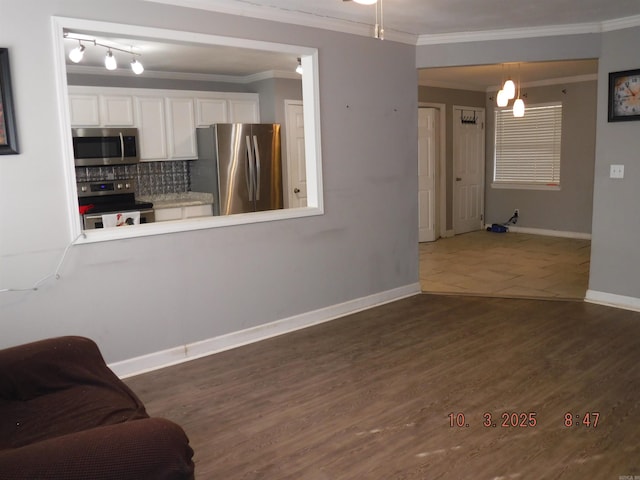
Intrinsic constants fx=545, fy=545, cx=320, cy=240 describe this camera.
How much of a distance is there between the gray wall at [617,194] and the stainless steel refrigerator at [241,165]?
10.6 ft

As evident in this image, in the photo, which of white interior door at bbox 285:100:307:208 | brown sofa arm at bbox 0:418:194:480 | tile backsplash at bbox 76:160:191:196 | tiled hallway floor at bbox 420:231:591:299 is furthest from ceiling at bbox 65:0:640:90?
brown sofa arm at bbox 0:418:194:480

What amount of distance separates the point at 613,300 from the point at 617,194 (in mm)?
899

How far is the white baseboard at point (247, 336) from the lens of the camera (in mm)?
3449

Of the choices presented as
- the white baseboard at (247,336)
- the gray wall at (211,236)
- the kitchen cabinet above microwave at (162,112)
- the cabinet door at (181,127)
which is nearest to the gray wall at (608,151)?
the gray wall at (211,236)

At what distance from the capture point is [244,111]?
641 centimetres

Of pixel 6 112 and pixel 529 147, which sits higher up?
pixel 6 112

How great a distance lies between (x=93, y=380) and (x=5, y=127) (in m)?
1.51

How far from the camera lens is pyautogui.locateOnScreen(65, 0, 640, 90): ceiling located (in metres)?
3.75

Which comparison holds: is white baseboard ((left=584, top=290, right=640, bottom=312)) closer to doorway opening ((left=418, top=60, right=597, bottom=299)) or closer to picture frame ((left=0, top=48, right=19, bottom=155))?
doorway opening ((left=418, top=60, right=597, bottom=299))

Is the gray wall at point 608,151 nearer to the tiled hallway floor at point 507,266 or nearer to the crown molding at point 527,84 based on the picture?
the tiled hallway floor at point 507,266

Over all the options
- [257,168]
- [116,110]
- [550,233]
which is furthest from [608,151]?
[116,110]

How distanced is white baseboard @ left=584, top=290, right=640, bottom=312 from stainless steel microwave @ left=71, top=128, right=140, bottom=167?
4.58m

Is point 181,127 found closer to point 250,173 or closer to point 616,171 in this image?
point 250,173

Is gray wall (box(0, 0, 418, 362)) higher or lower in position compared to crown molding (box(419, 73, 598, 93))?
lower
